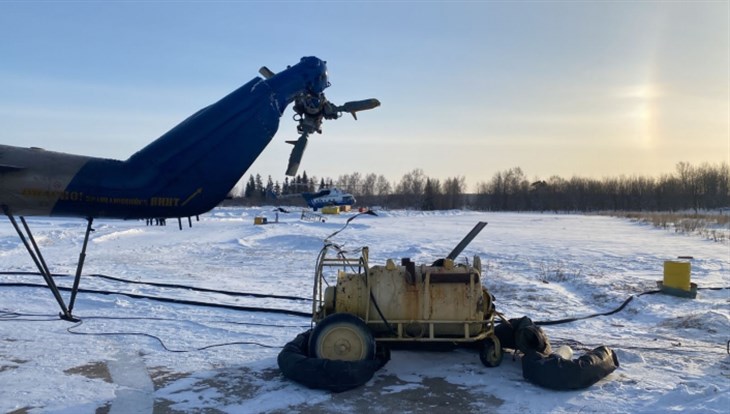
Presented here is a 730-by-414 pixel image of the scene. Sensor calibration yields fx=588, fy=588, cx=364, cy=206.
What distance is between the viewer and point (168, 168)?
21.9ft

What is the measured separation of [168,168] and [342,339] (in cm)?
286

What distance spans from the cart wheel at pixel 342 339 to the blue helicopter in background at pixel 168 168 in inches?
74.4

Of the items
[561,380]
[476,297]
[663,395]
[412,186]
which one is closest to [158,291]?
[476,297]

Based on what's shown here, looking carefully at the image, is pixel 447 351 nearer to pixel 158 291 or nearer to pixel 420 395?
pixel 420 395

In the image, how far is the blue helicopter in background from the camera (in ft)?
21.3

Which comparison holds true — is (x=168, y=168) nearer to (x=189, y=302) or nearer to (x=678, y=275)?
(x=189, y=302)

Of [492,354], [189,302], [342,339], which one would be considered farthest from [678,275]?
[189,302]

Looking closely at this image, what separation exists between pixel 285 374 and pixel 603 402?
3.56 meters

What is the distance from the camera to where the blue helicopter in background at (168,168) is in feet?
21.3

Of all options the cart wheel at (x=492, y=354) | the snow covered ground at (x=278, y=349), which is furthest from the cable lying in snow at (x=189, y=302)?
the cart wheel at (x=492, y=354)

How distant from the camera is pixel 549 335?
9477 millimetres

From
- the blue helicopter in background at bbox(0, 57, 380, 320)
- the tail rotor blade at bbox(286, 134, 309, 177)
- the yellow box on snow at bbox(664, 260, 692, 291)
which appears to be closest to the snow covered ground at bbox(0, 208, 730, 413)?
the yellow box on snow at bbox(664, 260, 692, 291)

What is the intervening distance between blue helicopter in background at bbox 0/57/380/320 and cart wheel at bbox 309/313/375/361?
1889 mm

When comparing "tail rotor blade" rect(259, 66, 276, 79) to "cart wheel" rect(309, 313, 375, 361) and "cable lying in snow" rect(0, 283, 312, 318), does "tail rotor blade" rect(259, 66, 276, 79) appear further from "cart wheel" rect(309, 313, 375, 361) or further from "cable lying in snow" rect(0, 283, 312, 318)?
"cable lying in snow" rect(0, 283, 312, 318)
